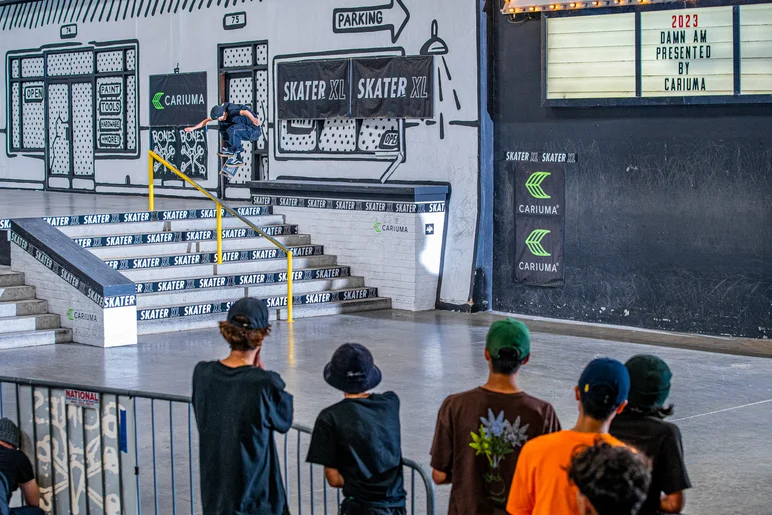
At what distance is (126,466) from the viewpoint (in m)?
6.79

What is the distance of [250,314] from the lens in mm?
5605

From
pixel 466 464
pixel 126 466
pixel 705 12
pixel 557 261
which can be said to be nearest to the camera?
pixel 466 464

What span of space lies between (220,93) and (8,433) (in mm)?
16153

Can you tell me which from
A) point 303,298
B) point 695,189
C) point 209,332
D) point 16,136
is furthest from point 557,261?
point 16,136

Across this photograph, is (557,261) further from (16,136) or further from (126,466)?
(16,136)

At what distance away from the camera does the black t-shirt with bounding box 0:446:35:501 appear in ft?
21.5

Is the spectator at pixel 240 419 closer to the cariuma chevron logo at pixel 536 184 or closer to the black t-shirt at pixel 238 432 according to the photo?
the black t-shirt at pixel 238 432

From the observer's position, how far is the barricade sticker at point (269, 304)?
15609 millimetres

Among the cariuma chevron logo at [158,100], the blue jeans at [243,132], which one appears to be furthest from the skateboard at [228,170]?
the cariuma chevron logo at [158,100]

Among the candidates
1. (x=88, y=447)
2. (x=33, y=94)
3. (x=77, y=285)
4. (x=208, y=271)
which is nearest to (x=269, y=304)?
(x=208, y=271)

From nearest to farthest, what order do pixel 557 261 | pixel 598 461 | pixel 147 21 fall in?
pixel 598 461 → pixel 557 261 → pixel 147 21

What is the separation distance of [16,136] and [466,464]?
24254 mm

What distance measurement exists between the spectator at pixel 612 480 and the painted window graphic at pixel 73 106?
21.7 metres

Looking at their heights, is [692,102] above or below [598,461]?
above
